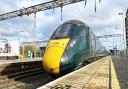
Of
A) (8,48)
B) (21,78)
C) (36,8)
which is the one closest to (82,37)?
(21,78)

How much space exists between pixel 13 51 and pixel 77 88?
50172mm

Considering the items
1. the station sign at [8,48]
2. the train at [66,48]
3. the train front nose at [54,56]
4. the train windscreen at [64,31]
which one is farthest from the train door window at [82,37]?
the station sign at [8,48]

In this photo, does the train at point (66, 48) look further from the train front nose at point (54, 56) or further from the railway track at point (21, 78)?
the railway track at point (21, 78)

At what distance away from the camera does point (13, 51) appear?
5888cm

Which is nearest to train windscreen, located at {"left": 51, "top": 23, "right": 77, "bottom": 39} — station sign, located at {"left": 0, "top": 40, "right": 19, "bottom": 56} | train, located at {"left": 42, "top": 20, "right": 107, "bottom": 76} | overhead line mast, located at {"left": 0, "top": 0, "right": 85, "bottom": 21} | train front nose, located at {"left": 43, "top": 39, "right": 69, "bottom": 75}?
train, located at {"left": 42, "top": 20, "right": 107, "bottom": 76}

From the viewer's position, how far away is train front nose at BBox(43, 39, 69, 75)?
14.7m

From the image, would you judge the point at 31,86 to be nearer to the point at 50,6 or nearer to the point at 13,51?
the point at 50,6

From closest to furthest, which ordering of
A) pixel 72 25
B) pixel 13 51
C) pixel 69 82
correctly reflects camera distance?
pixel 69 82 < pixel 72 25 < pixel 13 51

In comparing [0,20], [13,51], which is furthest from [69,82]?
[13,51]

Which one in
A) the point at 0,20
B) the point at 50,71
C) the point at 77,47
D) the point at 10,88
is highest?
the point at 0,20

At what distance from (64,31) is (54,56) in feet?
9.19

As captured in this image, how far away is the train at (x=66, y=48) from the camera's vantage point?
14.8m

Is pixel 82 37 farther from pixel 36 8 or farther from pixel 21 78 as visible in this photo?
pixel 36 8

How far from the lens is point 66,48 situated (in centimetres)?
1562
